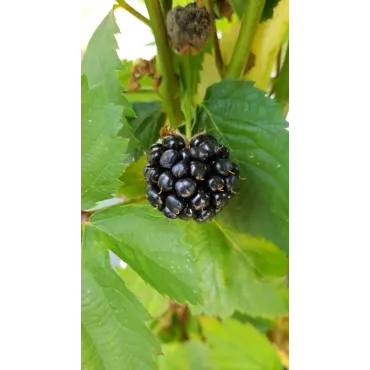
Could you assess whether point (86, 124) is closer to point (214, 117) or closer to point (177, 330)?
point (214, 117)

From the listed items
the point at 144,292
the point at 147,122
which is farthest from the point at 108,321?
the point at 147,122

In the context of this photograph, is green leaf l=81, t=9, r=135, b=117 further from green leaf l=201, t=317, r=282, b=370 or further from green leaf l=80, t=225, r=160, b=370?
green leaf l=201, t=317, r=282, b=370

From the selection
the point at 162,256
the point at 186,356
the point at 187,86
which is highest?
the point at 187,86

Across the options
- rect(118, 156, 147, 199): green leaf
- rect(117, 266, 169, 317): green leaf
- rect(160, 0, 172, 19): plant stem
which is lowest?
rect(117, 266, 169, 317): green leaf

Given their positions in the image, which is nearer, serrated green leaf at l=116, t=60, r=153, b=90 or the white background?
the white background

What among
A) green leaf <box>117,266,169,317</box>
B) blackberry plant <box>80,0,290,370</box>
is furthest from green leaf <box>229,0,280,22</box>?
green leaf <box>117,266,169,317</box>
